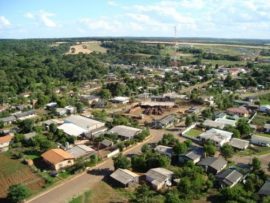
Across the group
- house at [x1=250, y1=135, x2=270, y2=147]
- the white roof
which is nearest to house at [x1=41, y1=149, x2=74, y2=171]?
the white roof

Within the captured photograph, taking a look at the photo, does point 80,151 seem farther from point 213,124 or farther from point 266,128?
point 266,128

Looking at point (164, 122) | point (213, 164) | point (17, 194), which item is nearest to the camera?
point (17, 194)

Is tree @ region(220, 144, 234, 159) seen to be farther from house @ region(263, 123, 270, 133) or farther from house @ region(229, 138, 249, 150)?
house @ region(263, 123, 270, 133)

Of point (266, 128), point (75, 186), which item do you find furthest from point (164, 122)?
point (75, 186)

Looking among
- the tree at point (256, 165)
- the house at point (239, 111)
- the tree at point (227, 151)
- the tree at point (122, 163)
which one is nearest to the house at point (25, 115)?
the tree at point (122, 163)

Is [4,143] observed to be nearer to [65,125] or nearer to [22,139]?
[22,139]

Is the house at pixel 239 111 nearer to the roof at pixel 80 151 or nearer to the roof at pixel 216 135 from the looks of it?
the roof at pixel 216 135
